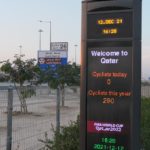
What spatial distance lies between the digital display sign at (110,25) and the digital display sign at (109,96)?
133 millimetres

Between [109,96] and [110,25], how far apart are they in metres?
0.76

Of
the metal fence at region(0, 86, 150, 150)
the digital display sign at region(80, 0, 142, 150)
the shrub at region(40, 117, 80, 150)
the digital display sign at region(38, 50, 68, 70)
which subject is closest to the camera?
the digital display sign at region(80, 0, 142, 150)

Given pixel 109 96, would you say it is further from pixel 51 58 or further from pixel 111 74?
pixel 51 58

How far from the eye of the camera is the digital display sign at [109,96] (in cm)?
561

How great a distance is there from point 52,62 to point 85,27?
27.3 m

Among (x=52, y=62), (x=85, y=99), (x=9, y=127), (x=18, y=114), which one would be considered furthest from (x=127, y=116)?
(x=52, y=62)

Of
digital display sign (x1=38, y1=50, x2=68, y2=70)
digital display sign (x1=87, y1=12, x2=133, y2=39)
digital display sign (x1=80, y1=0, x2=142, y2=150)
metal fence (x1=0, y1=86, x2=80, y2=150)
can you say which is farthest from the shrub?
digital display sign (x1=38, y1=50, x2=68, y2=70)

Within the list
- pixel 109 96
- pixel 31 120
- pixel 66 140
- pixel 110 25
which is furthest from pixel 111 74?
pixel 31 120

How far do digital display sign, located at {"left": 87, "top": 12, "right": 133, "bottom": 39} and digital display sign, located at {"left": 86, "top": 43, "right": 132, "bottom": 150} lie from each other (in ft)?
0.43

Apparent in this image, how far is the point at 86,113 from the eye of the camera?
5.79 meters

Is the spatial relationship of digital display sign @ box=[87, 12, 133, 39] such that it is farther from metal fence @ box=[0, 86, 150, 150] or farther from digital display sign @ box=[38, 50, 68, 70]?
digital display sign @ box=[38, 50, 68, 70]

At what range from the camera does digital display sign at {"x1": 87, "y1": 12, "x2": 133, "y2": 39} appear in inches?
221

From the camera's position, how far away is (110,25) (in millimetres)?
5652

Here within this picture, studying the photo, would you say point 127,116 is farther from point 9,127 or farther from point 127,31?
point 9,127
